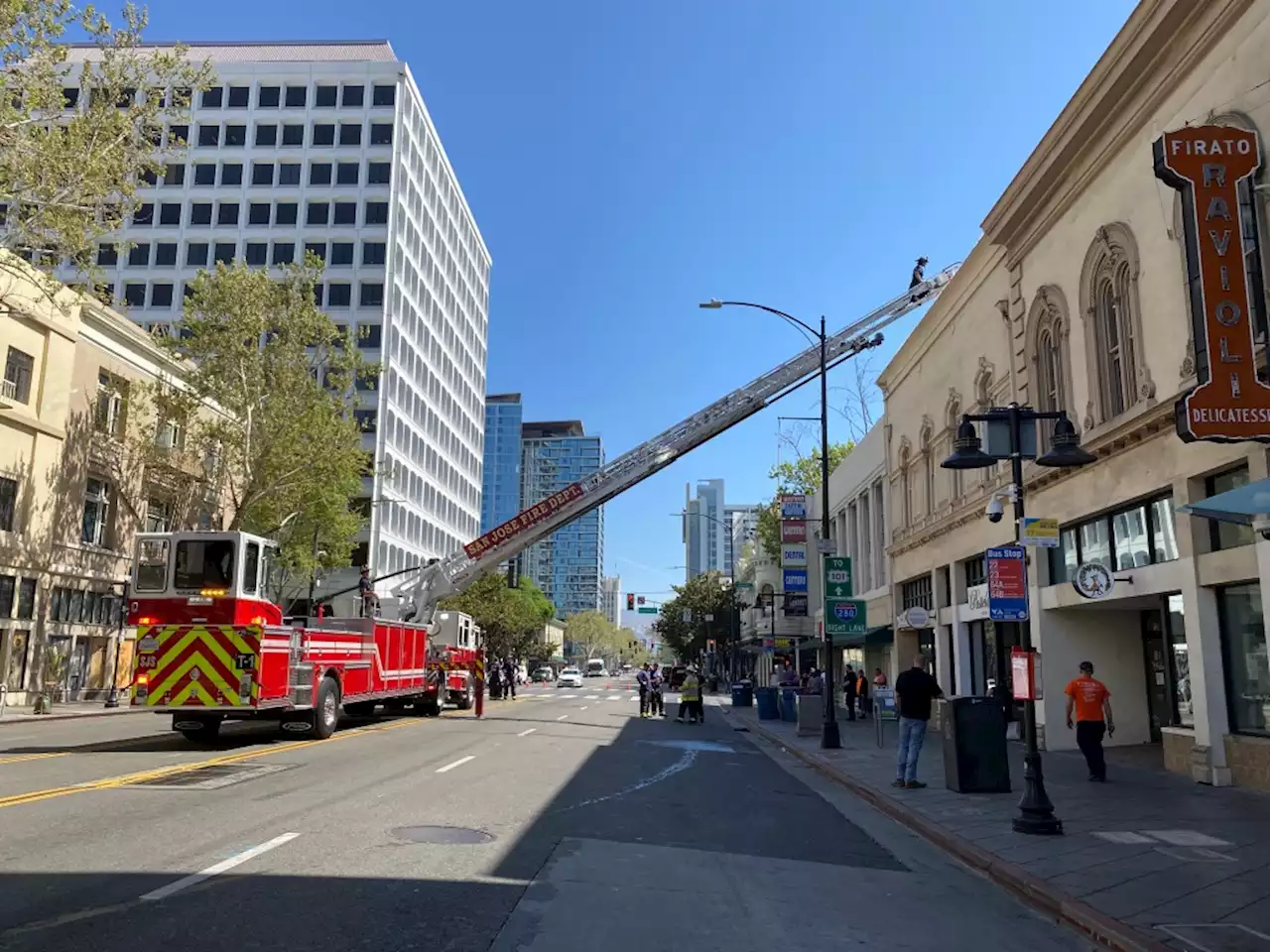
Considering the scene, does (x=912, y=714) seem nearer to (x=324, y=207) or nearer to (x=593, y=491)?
(x=593, y=491)

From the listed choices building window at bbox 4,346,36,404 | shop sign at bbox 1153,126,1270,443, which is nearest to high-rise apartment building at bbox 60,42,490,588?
building window at bbox 4,346,36,404

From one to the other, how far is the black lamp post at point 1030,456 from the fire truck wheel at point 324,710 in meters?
12.6

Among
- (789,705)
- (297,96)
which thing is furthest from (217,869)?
(297,96)

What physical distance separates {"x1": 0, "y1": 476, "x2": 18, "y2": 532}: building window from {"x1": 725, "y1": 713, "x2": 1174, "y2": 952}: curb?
92.7 feet

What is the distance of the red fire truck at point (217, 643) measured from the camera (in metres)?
16.4

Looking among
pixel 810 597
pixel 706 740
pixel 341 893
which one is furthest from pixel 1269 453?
pixel 810 597

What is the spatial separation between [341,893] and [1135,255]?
51.4 feet

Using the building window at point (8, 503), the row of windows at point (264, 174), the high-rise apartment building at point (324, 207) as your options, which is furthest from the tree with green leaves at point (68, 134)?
the row of windows at point (264, 174)

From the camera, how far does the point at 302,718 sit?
1872cm

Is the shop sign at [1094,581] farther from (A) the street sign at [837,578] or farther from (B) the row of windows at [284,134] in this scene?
(B) the row of windows at [284,134]

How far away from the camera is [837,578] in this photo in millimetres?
23078

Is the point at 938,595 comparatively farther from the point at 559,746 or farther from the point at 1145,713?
the point at 559,746

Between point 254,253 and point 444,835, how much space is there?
67.4 meters

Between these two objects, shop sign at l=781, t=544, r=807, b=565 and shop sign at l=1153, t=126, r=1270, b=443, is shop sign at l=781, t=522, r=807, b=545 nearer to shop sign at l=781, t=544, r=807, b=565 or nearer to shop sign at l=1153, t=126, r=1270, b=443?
shop sign at l=781, t=544, r=807, b=565
